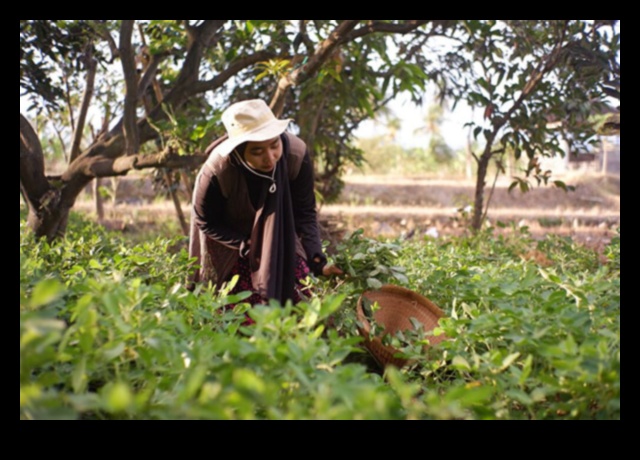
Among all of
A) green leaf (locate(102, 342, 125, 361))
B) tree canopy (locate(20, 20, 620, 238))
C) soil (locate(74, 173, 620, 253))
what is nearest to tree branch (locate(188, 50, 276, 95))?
tree canopy (locate(20, 20, 620, 238))

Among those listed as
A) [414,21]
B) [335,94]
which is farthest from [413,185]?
[414,21]

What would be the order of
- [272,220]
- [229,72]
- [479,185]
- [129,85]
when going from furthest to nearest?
[479,185], [229,72], [129,85], [272,220]

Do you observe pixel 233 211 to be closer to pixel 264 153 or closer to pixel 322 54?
pixel 264 153

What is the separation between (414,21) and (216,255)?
8.06ft

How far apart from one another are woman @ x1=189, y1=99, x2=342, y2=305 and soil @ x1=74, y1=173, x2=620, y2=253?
11.3 ft

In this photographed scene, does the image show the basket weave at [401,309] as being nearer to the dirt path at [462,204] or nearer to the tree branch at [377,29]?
the tree branch at [377,29]

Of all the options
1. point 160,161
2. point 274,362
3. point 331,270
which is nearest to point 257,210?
point 331,270

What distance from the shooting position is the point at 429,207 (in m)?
11.0

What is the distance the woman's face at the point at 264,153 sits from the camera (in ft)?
7.48

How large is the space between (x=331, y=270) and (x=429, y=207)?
8652 mm

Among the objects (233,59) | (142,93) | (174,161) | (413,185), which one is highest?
(233,59)

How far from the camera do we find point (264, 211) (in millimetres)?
2453

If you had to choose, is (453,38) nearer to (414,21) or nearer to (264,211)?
(414,21)

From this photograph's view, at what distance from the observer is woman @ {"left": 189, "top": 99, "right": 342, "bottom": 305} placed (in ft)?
7.53
